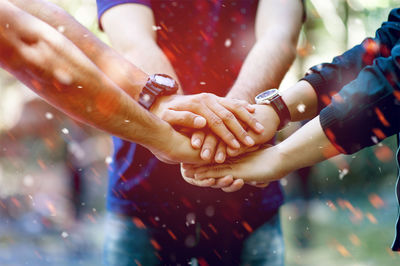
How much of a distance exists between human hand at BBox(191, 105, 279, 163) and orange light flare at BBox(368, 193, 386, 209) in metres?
7.03

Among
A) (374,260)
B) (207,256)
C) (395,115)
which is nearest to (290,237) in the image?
(374,260)

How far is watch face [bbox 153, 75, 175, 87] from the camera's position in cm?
173

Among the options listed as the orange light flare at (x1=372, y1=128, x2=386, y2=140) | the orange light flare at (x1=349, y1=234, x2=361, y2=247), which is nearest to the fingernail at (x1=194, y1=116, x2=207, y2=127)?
the orange light flare at (x1=372, y1=128, x2=386, y2=140)

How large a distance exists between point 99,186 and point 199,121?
8.30 metres

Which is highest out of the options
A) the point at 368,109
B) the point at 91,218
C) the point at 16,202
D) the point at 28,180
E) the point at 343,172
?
the point at 368,109

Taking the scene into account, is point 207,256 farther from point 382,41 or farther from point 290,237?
point 290,237

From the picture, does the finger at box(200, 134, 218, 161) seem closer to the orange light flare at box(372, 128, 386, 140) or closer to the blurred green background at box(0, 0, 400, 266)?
the orange light flare at box(372, 128, 386, 140)

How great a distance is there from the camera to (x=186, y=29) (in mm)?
1834

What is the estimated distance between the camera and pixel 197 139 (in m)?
1.71

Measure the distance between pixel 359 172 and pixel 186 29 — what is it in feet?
24.7

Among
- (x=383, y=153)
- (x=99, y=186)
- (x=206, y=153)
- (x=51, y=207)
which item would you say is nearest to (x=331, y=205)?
(x=383, y=153)

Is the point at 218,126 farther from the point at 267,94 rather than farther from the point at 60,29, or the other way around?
the point at 60,29

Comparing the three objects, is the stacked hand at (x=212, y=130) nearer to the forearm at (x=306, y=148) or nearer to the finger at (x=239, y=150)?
the finger at (x=239, y=150)

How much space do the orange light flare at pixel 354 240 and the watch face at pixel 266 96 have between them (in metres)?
4.05
